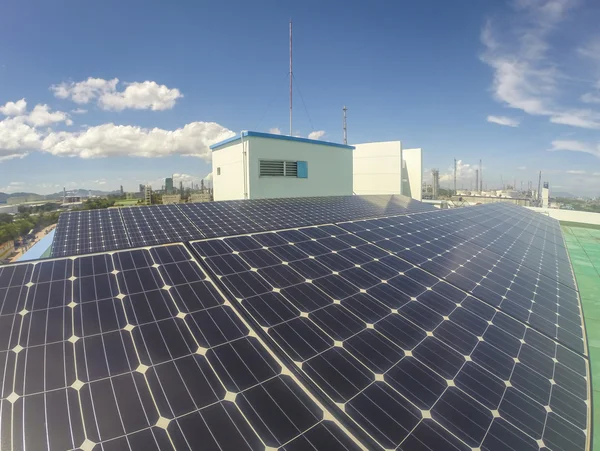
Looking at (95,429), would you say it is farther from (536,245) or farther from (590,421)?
(536,245)

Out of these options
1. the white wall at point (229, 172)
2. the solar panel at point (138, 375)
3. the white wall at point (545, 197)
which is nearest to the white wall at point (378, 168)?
the white wall at point (229, 172)

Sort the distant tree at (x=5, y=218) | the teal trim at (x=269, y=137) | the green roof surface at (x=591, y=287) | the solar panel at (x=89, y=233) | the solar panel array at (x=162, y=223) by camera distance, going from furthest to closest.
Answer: the distant tree at (x=5, y=218), the teal trim at (x=269, y=137), the solar panel array at (x=162, y=223), the solar panel at (x=89, y=233), the green roof surface at (x=591, y=287)

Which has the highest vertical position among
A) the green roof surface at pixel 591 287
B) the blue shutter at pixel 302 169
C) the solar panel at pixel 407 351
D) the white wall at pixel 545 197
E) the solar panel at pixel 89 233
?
the blue shutter at pixel 302 169

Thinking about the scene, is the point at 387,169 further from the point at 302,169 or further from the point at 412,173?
the point at 302,169

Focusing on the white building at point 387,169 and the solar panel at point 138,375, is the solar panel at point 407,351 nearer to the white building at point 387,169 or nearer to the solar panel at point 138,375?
the solar panel at point 138,375

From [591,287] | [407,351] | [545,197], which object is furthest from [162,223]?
[545,197]

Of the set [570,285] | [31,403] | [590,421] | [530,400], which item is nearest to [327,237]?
[530,400]
